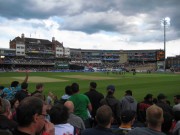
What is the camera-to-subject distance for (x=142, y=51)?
175 m

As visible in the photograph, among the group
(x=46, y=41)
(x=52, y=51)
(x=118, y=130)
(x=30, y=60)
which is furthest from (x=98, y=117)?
(x=46, y=41)

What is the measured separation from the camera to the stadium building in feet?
403

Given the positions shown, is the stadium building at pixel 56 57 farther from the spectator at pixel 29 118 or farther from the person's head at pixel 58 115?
the spectator at pixel 29 118

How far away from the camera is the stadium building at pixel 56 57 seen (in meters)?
123

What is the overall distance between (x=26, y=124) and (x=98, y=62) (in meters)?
163

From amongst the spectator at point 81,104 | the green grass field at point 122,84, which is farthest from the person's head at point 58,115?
the green grass field at point 122,84

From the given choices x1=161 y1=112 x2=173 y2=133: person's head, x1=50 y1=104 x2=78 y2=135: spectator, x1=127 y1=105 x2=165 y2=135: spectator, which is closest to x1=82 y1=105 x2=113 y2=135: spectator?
x1=50 y1=104 x2=78 y2=135: spectator

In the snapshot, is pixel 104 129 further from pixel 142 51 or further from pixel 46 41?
pixel 142 51

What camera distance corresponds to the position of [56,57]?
142 meters

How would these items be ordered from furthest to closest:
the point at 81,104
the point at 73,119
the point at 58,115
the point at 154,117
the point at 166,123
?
the point at 81,104, the point at 73,119, the point at 166,123, the point at 58,115, the point at 154,117

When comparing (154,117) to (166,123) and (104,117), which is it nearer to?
(104,117)

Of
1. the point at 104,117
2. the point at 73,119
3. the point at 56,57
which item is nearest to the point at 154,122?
the point at 104,117

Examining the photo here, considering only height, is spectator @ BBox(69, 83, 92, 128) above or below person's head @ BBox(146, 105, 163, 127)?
below

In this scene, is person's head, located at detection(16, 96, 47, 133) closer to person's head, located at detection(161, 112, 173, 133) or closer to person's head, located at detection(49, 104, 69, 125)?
person's head, located at detection(49, 104, 69, 125)
